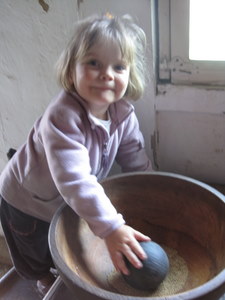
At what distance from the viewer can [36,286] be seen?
4.37 feet

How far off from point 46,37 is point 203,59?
0.40 meters

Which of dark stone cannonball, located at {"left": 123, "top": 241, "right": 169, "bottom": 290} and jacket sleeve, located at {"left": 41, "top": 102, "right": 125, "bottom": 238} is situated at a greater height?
jacket sleeve, located at {"left": 41, "top": 102, "right": 125, "bottom": 238}

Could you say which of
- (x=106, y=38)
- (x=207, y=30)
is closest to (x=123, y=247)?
(x=106, y=38)

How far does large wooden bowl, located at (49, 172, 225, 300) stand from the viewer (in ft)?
2.76

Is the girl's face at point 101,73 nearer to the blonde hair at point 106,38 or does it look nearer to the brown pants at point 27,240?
the blonde hair at point 106,38

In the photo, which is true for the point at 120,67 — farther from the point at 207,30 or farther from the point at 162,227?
the point at 162,227

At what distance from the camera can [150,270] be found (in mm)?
777

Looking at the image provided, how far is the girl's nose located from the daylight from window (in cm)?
24

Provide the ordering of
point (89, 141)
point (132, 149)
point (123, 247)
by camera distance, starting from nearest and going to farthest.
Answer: point (123, 247)
point (89, 141)
point (132, 149)

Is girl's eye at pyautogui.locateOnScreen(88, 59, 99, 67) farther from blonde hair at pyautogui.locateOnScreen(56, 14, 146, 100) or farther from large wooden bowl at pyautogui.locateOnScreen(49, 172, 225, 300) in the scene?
large wooden bowl at pyautogui.locateOnScreen(49, 172, 225, 300)

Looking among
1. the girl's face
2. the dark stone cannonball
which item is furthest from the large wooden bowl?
the girl's face

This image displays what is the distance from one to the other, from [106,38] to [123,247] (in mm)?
426

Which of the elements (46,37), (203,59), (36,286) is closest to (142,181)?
(203,59)

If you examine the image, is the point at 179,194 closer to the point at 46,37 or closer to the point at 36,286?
the point at 46,37
